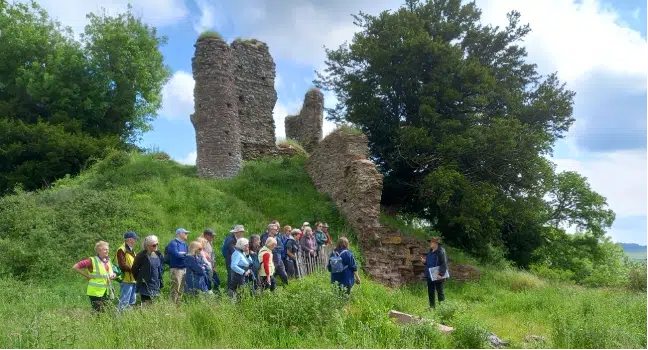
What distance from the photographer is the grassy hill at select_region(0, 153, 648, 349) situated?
777cm

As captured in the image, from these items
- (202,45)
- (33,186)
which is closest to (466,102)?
(202,45)

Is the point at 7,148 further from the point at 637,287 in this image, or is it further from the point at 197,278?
the point at 637,287

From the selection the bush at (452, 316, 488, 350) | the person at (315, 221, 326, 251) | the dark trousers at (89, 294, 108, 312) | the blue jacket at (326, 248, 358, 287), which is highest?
the person at (315, 221, 326, 251)

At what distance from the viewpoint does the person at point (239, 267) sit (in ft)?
32.6

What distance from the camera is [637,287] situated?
18.1 metres

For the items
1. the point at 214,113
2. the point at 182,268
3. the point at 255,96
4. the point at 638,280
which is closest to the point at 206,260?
the point at 182,268

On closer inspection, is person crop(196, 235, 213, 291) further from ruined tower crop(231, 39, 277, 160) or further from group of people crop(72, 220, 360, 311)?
ruined tower crop(231, 39, 277, 160)

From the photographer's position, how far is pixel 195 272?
9.99 m

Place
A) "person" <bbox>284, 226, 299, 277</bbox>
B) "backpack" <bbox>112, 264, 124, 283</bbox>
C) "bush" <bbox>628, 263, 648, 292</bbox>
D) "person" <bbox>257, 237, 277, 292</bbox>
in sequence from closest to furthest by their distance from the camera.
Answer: "backpack" <bbox>112, 264, 124, 283</bbox> → "person" <bbox>257, 237, 277, 292</bbox> → "person" <bbox>284, 226, 299, 277</bbox> → "bush" <bbox>628, 263, 648, 292</bbox>

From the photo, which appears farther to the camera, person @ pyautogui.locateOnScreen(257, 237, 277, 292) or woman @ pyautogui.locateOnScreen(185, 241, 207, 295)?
person @ pyautogui.locateOnScreen(257, 237, 277, 292)

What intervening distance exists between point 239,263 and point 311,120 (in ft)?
57.5

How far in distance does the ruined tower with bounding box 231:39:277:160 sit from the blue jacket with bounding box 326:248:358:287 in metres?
13.2

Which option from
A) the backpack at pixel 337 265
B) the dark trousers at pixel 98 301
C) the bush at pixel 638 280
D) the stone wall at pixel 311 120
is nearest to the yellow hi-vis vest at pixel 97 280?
the dark trousers at pixel 98 301

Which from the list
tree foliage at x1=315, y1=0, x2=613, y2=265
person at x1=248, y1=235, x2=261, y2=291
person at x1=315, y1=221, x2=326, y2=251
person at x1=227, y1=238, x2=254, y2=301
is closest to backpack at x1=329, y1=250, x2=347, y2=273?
person at x1=248, y1=235, x2=261, y2=291
